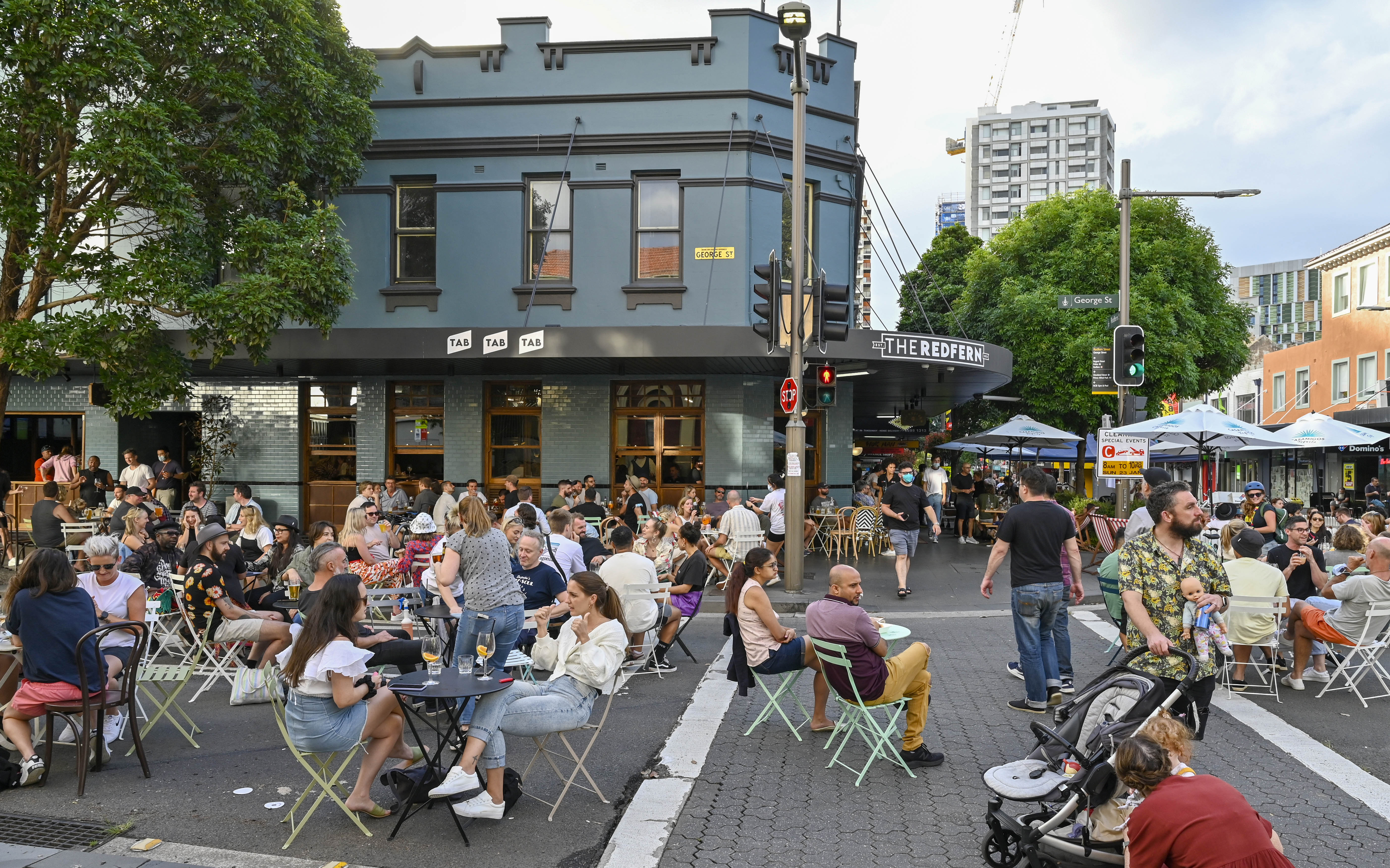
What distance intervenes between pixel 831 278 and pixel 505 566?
12525 millimetres

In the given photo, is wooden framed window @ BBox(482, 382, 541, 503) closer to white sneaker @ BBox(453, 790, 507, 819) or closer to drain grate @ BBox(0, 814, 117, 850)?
drain grate @ BBox(0, 814, 117, 850)

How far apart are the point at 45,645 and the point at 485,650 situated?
273 centimetres

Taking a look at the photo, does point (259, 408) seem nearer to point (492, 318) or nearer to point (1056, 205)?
point (492, 318)

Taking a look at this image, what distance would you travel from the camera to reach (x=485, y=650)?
5.46m

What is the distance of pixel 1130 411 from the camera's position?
15.5 metres

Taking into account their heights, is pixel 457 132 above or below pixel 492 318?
above

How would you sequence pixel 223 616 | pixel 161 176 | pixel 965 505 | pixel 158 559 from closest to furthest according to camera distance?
pixel 223 616, pixel 158 559, pixel 161 176, pixel 965 505

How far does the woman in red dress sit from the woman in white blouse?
294 centimetres

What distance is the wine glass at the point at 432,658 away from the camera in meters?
5.28

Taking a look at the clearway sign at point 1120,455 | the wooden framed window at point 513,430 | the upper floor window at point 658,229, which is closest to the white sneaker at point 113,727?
the wooden framed window at point 513,430

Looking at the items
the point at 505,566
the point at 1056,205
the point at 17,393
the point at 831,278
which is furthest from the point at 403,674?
the point at 1056,205

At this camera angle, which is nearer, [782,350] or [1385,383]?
[782,350]

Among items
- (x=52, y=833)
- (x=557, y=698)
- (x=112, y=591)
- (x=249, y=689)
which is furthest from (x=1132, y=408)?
(x=52, y=833)

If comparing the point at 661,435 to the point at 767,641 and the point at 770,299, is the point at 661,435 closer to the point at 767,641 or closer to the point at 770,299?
the point at 770,299
